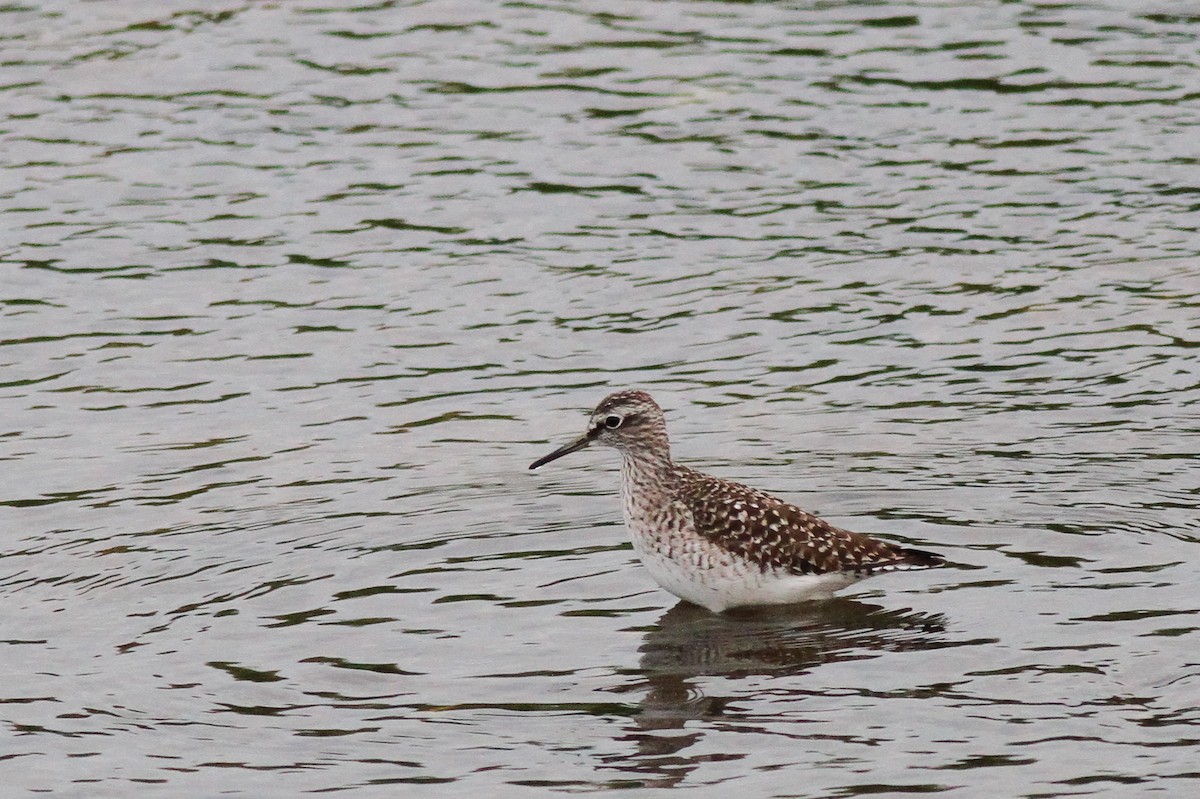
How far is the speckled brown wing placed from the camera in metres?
12.3

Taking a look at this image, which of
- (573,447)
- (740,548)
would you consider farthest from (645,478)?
(740,548)

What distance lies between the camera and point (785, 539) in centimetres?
1243

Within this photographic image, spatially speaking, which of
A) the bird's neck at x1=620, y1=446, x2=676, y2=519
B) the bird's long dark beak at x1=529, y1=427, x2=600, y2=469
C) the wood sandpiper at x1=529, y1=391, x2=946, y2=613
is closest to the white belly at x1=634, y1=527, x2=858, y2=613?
the wood sandpiper at x1=529, y1=391, x2=946, y2=613

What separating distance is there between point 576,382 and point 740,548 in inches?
152

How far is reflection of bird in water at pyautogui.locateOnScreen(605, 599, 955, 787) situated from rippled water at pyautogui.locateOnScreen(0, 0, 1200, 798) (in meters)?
0.04

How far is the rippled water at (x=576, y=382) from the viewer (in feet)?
35.1

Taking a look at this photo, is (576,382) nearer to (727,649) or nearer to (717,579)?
(717,579)

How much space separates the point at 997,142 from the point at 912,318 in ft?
14.0

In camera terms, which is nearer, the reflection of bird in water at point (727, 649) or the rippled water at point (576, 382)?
the reflection of bird in water at point (727, 649)

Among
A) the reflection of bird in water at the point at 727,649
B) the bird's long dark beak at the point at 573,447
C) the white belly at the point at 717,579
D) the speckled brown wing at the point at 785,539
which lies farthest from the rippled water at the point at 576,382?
the bird's long dark beak at the point at 573,447

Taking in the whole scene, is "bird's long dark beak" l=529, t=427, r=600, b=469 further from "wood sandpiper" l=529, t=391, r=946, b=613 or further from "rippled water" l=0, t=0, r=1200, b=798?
"rippled water" l=0, t=0, r=1200, b=798

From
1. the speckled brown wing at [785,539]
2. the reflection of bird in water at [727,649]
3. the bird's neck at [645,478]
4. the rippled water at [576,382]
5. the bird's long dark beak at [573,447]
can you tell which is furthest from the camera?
the bird's long dark beak at [573,447]

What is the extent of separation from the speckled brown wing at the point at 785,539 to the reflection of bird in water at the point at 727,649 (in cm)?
34

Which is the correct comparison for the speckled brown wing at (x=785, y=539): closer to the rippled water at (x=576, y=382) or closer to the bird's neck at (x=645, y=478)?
the bird's neck at (x=645, y=478)
